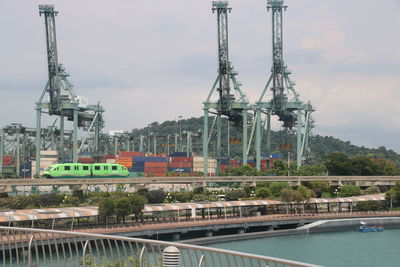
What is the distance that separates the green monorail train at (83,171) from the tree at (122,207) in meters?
34.0

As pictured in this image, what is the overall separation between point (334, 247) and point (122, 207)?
24.6 m

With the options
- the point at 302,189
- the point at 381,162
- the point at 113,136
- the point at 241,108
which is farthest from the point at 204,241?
the point at 113,136

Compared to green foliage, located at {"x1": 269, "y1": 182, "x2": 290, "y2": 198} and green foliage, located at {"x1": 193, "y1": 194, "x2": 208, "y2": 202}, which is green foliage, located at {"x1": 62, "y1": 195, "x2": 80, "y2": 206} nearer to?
green foliage, located at {"x1": 193, "y1": 194, "x2": 208, "y2": 202}

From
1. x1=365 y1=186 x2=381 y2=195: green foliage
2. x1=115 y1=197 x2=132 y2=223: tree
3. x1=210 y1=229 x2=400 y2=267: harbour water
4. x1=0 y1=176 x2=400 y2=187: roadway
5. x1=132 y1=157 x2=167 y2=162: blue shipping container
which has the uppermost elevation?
x1=132 y1=157 x2=167 y2=162: blue shipping container

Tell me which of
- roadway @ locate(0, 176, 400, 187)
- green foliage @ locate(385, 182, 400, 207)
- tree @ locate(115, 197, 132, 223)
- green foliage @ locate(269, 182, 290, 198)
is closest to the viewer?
tree @ locate(115, 197, 132, 223)

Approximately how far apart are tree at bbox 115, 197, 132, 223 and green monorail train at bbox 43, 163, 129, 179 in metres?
34.0

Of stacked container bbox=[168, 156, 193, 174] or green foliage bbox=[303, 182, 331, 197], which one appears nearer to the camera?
green foliage bbox=[303, 182, 331, 197]

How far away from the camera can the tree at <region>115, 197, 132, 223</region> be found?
6925cm

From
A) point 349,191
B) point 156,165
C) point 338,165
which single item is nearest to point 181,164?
point 156,165

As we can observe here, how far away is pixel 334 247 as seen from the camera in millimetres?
69438

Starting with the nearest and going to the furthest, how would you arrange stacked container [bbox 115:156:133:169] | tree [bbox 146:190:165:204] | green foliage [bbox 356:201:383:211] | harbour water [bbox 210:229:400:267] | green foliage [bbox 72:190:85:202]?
harbour water [bbox 210:229:400:267], green foliage [bbox 72:190:85:202], green foliage [bbox 356:201:383:211], tree [bbox 146:190:165:204], stacked container [bbox 115:156:133:169]

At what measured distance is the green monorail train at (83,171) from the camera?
333 ft

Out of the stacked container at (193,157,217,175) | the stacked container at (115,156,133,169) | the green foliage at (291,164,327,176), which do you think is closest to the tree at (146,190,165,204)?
the green foliage at (291,164,327,176)

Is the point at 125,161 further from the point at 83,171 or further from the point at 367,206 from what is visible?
the point at 367,206
